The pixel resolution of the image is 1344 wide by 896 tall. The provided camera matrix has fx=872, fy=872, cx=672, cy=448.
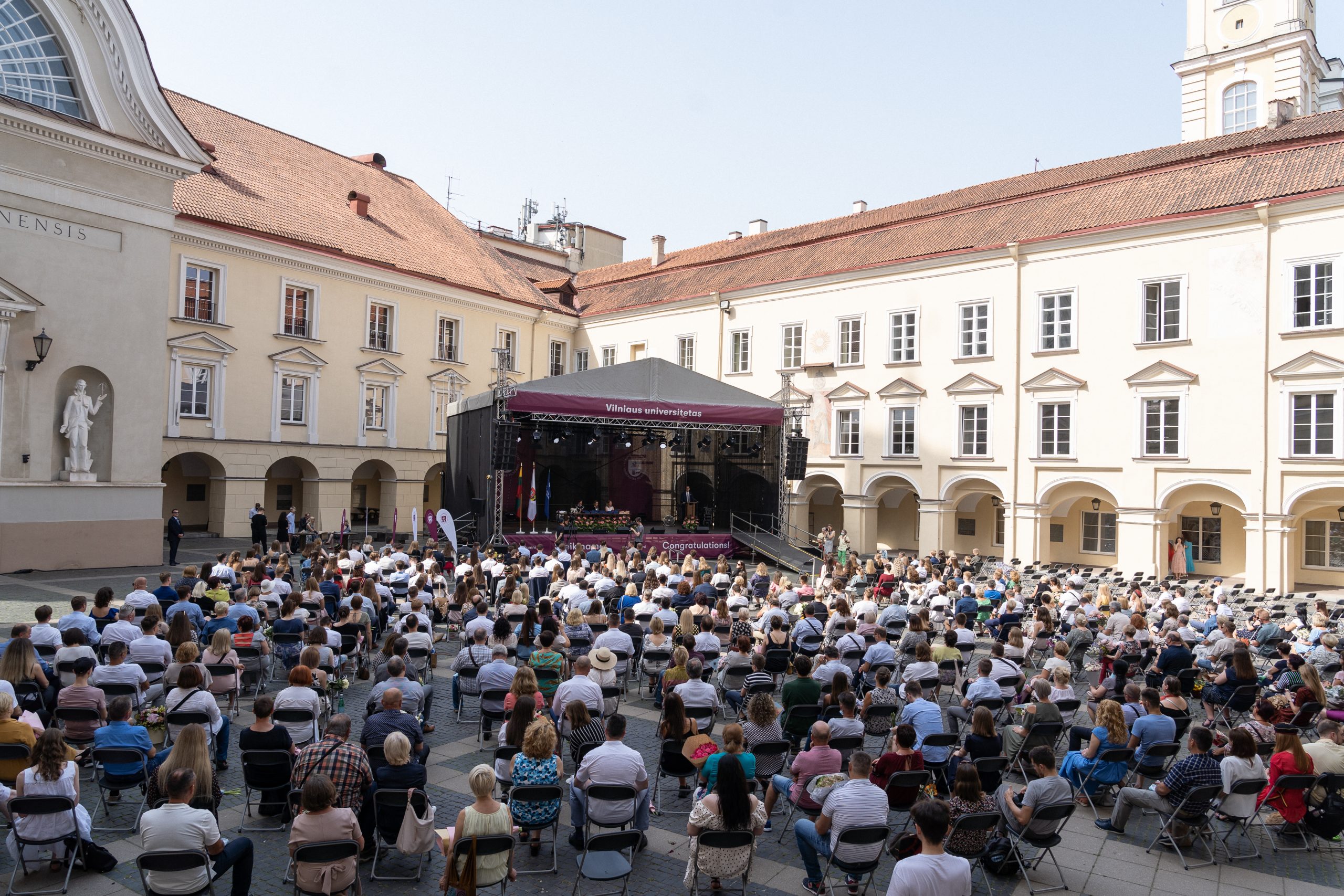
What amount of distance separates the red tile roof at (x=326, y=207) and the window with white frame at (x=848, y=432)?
14029 mm

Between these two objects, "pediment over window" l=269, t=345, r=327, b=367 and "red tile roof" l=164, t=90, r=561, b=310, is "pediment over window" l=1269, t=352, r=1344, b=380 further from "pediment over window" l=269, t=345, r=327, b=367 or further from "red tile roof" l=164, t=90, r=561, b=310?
"pediment over window" l=269, t=345, r=327, b=367

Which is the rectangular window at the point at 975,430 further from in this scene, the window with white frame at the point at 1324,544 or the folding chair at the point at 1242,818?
the folding chair at the point at 1242,818

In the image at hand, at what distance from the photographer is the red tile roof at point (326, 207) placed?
2775cm

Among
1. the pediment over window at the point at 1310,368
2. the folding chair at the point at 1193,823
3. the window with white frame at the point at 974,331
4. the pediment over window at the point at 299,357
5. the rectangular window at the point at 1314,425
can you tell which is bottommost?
the folding chair at the point at 1193,823

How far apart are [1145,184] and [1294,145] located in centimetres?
344

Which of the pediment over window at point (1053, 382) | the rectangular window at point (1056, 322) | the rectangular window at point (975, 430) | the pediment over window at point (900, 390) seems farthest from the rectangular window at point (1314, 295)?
the pediment over window at point (900, 390)

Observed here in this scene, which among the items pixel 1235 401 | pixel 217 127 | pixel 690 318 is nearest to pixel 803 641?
pixel 1235 401

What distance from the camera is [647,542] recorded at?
2497 cm

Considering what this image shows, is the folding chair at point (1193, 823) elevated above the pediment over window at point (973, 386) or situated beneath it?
situated beneath

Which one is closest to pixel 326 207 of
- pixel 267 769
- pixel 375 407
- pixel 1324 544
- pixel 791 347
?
pixel 375 407

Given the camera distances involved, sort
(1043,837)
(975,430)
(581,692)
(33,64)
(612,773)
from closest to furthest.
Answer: (612,773) < (1043,837) < (581,692) < (33,64) < (975,430)

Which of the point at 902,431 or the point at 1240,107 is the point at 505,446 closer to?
the point at 902,431

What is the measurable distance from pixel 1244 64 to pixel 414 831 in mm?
45646

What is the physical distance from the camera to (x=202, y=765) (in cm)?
556
